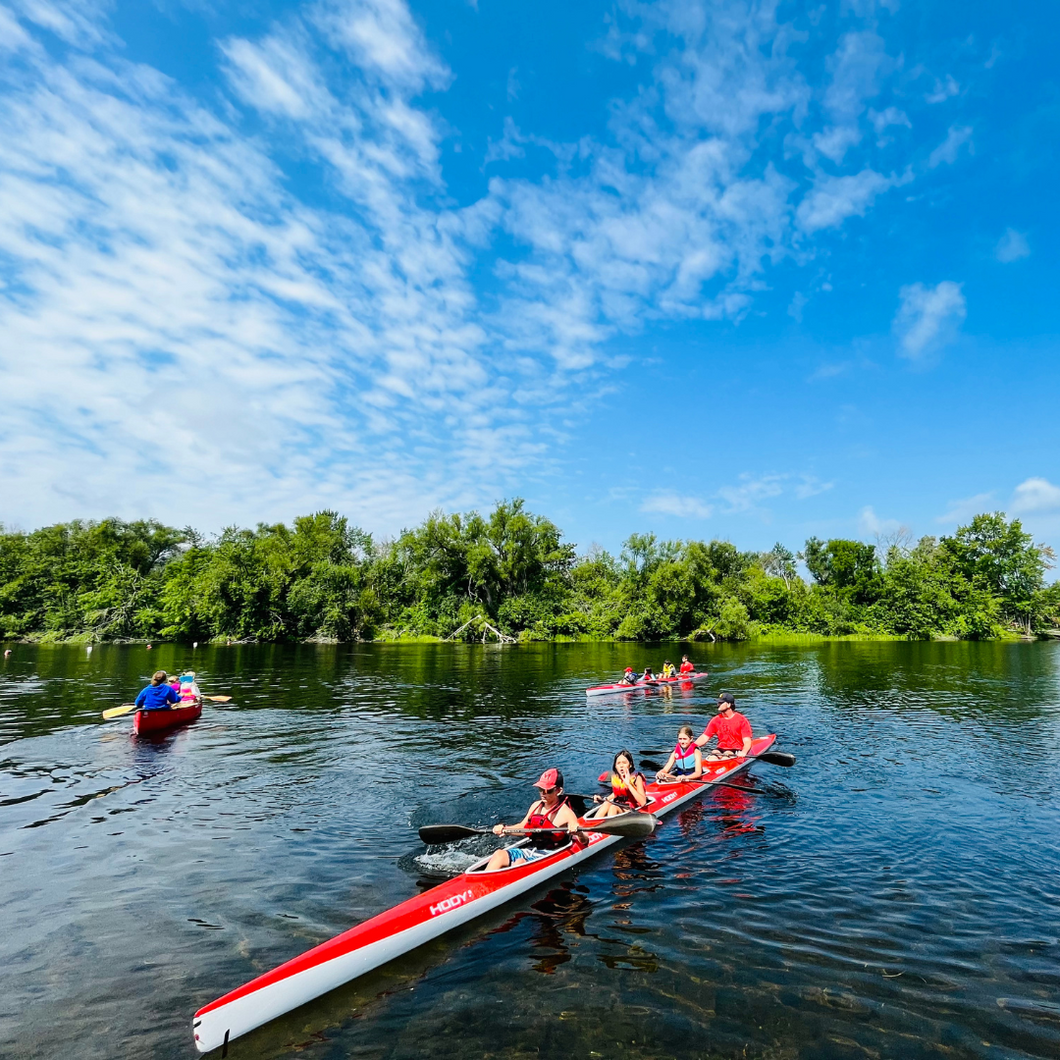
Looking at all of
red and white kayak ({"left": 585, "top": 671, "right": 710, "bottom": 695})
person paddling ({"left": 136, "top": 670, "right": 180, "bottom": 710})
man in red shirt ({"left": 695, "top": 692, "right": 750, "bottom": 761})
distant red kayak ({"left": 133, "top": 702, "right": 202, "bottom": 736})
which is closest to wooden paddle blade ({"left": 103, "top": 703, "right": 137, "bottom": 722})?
distant red kayak ({"left": 133, "top": 702, "right": 202, "bottom": 736})

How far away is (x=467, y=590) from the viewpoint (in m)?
82.8

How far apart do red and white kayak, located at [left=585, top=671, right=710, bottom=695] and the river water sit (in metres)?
9.41

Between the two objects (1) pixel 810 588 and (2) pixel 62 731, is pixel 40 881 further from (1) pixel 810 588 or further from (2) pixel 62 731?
(1) pixel 810 588

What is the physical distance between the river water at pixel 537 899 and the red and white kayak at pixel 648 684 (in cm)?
941

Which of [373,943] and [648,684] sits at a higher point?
[648,684]

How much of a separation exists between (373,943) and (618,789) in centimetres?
634

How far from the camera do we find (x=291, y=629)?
3063 inches

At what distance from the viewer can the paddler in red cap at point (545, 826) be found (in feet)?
31.4

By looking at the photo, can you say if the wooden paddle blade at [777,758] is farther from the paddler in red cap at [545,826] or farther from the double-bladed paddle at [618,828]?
the paddler in red cap at [545,826]

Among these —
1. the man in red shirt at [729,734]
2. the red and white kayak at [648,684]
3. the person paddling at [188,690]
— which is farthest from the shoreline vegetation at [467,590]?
the man in red shirt at [729,734]

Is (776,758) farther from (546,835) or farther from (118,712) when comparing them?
(118,712)

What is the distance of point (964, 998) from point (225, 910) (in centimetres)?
913

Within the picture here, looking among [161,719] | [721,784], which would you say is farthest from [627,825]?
Result: [161,719]

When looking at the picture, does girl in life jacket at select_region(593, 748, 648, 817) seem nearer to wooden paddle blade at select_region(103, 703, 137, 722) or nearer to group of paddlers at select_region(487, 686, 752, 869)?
group of paddlers at select_region(487, 686, 752, 869)
